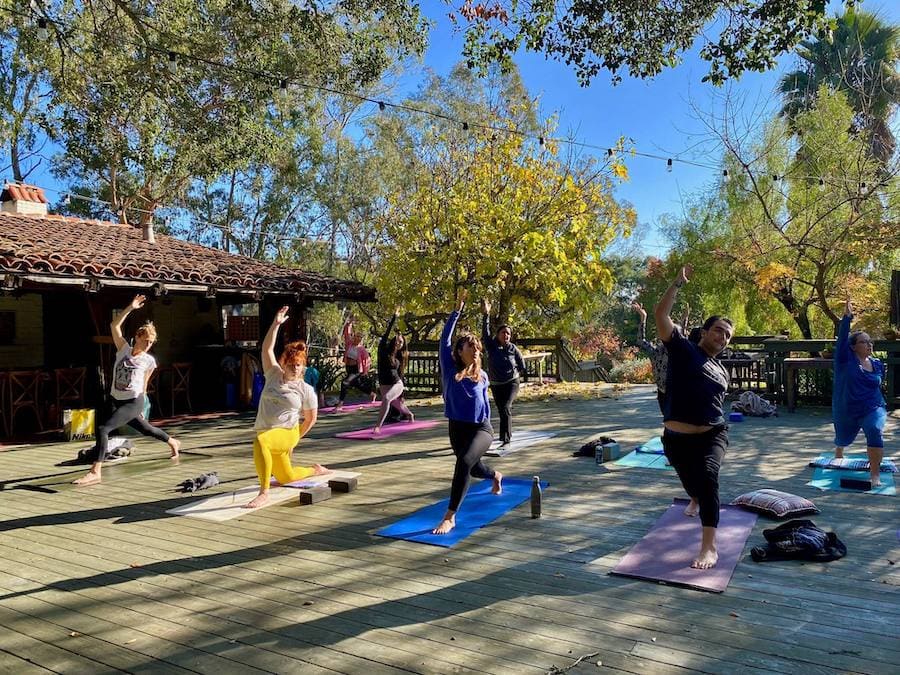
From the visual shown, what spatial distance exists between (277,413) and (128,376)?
210 centimetres

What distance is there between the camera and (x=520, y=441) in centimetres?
895

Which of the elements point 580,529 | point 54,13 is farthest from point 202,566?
point 54,13

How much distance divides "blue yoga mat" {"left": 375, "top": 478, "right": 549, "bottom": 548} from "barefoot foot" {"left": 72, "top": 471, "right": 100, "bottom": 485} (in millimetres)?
3668

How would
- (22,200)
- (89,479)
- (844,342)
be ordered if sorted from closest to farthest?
(844,342), (89,479), (22,200)

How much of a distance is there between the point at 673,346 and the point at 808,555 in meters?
1.67

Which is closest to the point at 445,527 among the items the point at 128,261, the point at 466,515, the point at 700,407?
the point at 466,515

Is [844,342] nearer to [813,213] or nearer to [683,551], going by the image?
[683,551]

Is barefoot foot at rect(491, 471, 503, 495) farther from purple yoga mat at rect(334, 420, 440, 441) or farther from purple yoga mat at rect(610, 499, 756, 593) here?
purple yoga mat at rect(334, 420, 440, 441)

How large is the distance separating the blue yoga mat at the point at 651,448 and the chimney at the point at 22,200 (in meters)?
13.0

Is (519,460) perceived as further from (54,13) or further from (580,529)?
(54,13)

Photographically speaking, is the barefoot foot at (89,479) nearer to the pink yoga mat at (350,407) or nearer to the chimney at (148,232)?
the pink yoga mat at (350,407)

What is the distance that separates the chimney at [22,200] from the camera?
13.5 meters

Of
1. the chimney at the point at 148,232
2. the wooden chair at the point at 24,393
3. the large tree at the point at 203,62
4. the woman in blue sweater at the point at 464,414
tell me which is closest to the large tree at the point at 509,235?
the large tree at the point at 203,62

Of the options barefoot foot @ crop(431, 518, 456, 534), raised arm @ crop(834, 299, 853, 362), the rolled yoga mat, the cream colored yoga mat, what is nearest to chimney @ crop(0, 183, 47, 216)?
the cream colored yoga mat
